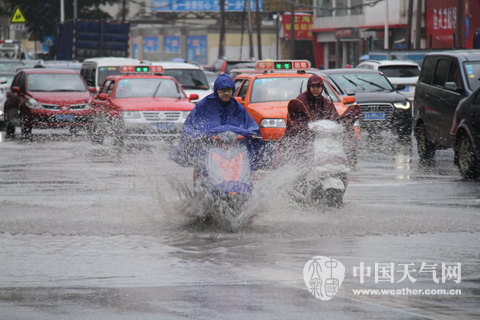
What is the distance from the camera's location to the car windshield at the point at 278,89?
65.1ft

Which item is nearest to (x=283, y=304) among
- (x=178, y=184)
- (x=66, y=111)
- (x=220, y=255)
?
(x=220, y=255)

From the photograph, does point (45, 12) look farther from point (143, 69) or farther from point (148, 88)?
point (148, 88)

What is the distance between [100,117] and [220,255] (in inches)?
621

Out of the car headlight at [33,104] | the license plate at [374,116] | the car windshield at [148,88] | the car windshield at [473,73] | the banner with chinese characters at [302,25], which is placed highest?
the banner with chinese characters at [302,25]

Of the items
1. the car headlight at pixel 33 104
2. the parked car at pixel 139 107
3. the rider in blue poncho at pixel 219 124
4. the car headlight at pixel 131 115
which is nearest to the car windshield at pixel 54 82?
the car headlight at pixel 33 104

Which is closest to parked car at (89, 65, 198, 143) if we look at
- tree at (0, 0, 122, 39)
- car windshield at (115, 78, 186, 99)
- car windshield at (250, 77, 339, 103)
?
car windshield at (115, 78, 186, 99)

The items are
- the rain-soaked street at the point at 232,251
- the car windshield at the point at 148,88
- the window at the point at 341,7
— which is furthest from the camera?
the window at the point at 341,7

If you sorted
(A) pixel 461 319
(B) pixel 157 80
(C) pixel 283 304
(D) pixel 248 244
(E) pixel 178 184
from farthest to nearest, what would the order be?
(B) pixel 157 80, (E) pixel 178 184, (D) pixel 248 244, (C) pixel 283 304, (A) pixel 461 319

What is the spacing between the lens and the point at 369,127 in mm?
24625

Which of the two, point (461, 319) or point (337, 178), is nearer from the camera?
point (461, 319)

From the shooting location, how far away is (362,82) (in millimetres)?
25562

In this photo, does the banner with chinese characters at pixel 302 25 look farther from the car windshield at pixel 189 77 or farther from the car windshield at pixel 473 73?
the car windshield at pixel 473 73

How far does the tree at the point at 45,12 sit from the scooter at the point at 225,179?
65.2 metres

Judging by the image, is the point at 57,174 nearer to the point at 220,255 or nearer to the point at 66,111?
the point at 220,255
